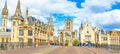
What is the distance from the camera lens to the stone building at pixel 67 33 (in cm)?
15350

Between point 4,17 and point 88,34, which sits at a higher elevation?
point 4,17

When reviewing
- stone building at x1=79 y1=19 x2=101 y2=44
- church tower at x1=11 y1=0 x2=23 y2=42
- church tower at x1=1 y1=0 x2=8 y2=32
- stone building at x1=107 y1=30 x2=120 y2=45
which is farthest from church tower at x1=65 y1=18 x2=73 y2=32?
church tower at x1=11 y1=0 x2=23 y2=42

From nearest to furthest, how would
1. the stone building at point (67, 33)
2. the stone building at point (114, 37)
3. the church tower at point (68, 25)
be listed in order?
1. the stone building at point (114, 37)
2. the stone building at point (67, 33)
3. the church tower at point (68, 25)

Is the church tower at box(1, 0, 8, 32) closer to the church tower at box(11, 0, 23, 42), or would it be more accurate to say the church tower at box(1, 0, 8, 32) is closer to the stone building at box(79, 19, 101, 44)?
the church tower at box(11, 0, 23, 42)

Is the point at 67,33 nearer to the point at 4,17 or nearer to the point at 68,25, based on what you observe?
the point at 68,25

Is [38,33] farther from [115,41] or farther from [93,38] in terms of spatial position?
[115,41]

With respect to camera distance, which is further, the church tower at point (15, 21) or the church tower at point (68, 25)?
the church tower at point (68, 25)

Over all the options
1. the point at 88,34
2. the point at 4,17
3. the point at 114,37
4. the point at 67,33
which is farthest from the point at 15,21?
the point at 4,17

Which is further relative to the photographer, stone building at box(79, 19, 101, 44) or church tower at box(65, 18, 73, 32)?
church tower at box(65, 18, 73, 32)

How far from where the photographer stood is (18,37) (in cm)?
8919

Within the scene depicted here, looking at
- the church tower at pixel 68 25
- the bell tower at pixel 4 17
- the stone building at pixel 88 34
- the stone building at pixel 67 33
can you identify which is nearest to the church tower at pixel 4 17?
the bell tower at pixel 4 17

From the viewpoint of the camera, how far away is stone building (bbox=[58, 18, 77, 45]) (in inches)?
6043

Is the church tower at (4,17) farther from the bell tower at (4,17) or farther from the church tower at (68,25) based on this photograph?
the church tower at (68,25)

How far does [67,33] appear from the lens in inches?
6117
